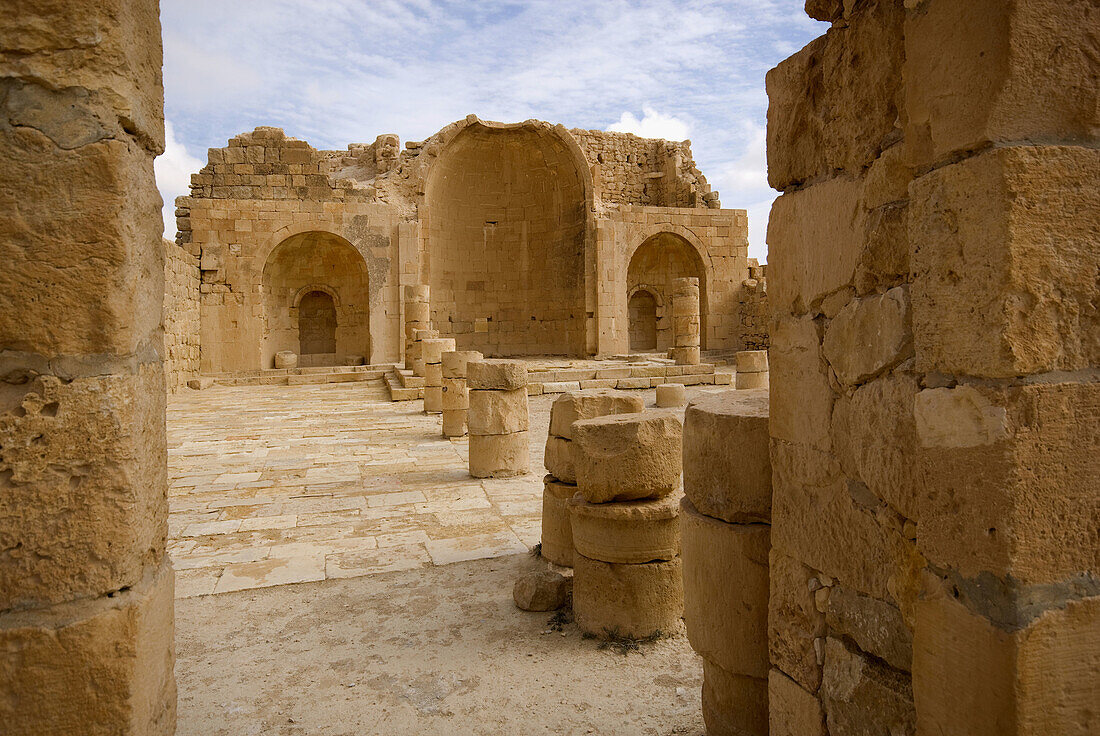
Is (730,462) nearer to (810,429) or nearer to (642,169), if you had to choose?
(810,429)

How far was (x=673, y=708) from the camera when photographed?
296 centimetres

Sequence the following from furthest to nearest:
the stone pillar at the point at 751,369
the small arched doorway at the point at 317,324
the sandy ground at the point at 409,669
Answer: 1. the small arched doorway at the point at 317,324
2. the stone pillar at the point at 751,369
3. the sandy ground at the point at 409,669

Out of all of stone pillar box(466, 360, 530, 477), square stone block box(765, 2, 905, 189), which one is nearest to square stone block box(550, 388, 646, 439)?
stone pillar box(466, 360, 530, 477)

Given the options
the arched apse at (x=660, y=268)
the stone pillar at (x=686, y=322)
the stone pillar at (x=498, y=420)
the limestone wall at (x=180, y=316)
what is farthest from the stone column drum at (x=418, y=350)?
the arched apse at (x=660, y=268)

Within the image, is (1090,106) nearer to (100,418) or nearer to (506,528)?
(100,418)

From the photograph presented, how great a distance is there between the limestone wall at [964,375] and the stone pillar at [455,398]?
7944 millimetres

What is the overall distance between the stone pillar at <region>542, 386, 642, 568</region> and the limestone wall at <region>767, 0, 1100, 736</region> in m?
2.56

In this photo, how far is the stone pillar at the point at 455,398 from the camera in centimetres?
964

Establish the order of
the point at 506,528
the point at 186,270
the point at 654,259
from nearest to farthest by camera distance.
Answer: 1. the point at 506,528
2. the point at 186,270
3. the point at 654,259

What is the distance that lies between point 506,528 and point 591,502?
200cm

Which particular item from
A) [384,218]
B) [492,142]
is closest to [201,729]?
[384,218]

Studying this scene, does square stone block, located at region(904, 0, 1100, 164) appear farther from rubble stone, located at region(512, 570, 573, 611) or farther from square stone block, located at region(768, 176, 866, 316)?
rubble stone, located at region(512, 570, 573, 611)

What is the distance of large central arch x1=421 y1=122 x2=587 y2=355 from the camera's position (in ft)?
63.6

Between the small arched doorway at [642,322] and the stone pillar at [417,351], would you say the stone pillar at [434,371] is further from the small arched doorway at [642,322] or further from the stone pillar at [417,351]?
the small arched doorway at [642,322]
